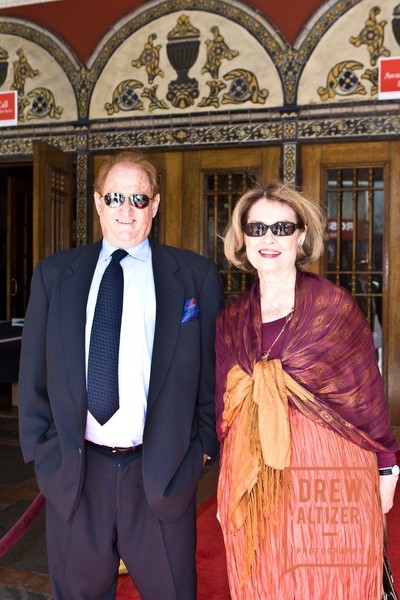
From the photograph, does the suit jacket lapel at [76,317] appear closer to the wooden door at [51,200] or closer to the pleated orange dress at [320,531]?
the pleated orange dress at [320,531]

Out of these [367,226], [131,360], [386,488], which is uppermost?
[367,226]

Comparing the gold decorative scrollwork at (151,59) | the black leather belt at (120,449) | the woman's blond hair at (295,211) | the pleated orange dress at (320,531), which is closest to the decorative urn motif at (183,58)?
the gold decorative scrollwork at (151,59)

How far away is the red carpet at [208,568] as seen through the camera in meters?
2.81

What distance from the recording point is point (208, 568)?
9.97 ft

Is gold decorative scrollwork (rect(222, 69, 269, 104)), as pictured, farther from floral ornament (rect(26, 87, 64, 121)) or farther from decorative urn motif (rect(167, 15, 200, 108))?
floral ornament (rect(26, 87, 64, 121))

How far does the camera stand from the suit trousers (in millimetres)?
1932

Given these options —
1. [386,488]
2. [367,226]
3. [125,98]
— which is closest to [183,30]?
[125,98]

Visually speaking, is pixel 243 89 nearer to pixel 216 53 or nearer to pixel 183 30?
pixel 216 53

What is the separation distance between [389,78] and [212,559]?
4.01 metres

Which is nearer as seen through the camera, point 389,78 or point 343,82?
point 389,78

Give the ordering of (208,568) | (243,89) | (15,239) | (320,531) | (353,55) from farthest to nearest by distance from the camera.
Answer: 1. (15,239)
2. (243,89)
3. (353,55)
4. (208,568)
5. (320,531)

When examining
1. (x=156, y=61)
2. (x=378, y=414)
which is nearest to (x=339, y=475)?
(x=378, y=414)

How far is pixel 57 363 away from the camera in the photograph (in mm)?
1952

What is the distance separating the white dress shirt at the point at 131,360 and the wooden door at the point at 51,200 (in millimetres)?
3777
